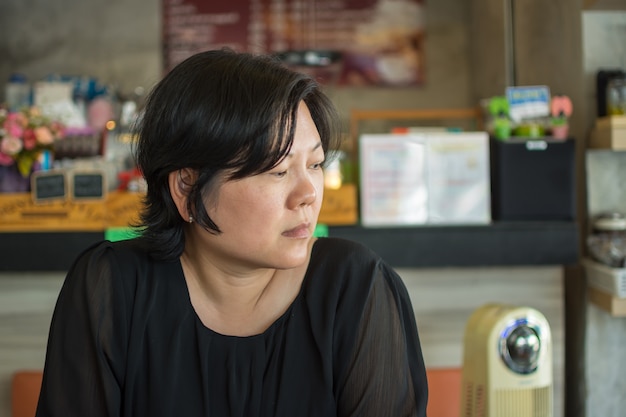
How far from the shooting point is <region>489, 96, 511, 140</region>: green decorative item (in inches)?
105

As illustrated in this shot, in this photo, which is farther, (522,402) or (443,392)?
(443,392)

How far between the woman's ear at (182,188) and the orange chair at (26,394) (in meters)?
1.26

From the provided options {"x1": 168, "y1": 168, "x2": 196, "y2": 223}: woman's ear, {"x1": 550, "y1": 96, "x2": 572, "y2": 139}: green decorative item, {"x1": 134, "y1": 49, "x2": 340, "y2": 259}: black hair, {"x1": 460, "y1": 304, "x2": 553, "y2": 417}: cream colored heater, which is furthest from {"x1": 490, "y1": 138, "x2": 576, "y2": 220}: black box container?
{"x1": 168, "y1": 168, "x2": 196, "y2": 223}: woman's ear

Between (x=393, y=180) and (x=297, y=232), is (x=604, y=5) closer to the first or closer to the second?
(x=393, y=180)

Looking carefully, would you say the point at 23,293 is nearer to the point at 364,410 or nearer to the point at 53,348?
the point at 53,348

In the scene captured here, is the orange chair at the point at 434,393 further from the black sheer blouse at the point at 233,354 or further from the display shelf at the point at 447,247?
the black sheer blouse at the point at 233,354

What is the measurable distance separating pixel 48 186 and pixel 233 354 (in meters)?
1.62

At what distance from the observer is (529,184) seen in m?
2.64

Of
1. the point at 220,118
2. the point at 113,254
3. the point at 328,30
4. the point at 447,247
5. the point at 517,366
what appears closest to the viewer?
the point at 220,118

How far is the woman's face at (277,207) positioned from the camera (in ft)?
3.89

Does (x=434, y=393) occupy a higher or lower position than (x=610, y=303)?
lower

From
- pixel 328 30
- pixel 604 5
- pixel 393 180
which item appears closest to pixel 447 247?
pixel 393 180

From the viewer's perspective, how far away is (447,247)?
8.43 ft

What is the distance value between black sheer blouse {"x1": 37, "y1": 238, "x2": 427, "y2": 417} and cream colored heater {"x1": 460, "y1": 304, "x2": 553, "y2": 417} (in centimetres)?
52
